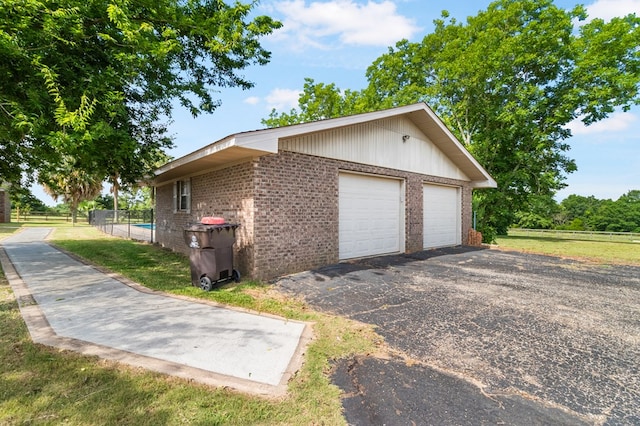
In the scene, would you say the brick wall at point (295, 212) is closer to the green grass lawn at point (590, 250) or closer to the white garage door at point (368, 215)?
the white garage door at point (368, 215)

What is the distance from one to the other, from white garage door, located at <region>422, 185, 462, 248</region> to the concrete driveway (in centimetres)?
446

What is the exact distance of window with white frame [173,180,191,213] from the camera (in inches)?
386

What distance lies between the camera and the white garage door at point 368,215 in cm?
851

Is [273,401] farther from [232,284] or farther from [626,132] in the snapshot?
[626,132]

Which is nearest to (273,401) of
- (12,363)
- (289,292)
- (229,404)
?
(229,404)

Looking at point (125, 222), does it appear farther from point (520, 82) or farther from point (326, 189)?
point (520, 82)

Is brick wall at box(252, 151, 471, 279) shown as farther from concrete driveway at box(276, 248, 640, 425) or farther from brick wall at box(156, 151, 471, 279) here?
concrete driveway at box(276, 248, 640, 425)

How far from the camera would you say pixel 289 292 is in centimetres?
580

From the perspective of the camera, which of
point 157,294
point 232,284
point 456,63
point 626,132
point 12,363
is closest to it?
point 12,363

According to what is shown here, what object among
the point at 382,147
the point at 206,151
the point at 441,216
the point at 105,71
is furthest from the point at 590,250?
the point at 105,71

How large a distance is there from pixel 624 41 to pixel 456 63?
359 inches

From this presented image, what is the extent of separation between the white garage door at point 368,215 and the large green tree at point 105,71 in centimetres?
521

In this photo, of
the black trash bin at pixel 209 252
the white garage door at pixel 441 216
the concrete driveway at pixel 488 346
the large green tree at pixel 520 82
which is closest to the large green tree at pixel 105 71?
the black trash bin at pixel 209 252

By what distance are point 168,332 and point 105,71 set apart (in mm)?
5809
